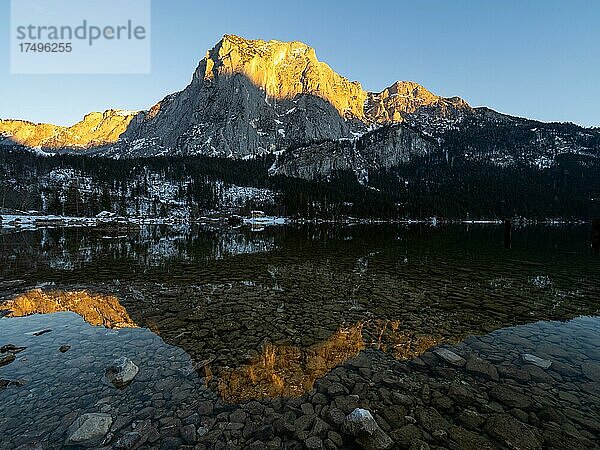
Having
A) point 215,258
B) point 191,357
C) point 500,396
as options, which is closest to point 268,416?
point 191,357

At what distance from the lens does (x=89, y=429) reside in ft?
23.6

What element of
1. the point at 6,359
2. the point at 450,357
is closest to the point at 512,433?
the point at 450,357

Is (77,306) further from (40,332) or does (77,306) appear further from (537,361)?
(537,361)

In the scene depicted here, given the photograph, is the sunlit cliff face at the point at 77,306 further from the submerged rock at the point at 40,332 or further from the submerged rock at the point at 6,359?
the submerged rock at the point at 6,359

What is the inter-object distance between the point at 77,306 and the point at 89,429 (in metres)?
12.4

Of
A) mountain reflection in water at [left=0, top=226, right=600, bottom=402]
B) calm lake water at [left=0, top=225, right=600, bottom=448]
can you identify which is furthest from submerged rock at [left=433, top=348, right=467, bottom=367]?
mountain reflection in water at [left=0, top=226, right=600, bottom=402]

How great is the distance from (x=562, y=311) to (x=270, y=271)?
21401 millimetres

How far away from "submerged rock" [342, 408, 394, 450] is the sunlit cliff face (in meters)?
11.3

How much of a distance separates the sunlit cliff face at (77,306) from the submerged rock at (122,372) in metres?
4.36

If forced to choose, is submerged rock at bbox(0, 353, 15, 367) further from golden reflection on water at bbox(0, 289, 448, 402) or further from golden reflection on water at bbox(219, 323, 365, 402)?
golden reflection on water at bbox(219, 323, 365, 402)

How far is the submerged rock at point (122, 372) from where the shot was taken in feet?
30.8

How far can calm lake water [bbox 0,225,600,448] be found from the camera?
28.9 feet

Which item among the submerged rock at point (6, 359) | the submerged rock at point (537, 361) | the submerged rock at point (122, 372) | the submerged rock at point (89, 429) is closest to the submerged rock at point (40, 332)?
the submerged rock at point (6, 359)

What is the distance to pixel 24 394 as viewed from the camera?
870 centimetres
